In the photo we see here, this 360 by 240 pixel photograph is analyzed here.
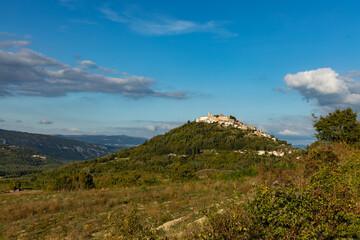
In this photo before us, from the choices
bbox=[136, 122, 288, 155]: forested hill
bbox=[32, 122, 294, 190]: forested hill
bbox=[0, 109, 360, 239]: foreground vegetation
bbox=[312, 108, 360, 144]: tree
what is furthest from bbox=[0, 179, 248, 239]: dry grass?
bbox=[136, 122, 288, 155]: forested hill

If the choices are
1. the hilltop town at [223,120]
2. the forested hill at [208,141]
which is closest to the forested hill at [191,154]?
the forested hill at [208,141]

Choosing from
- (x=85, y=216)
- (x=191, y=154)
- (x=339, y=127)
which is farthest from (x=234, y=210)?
(x=191, y=154)

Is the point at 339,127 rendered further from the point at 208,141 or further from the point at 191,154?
the point at 208,141

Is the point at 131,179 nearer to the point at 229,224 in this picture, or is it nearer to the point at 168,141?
the point at 229,224

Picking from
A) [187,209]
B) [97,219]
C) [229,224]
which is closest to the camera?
[229,224]

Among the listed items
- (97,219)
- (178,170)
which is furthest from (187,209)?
(178,170)

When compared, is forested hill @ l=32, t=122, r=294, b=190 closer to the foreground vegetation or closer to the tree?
the tree

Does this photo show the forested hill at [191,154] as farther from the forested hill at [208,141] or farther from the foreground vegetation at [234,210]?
A: the foreground vegetation at [234,210]

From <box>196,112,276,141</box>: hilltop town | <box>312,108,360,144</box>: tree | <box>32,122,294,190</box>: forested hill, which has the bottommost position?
<box>32,122,294,190</box>: forested hill

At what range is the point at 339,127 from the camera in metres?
28.9

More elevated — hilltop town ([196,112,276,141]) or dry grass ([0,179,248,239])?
hilltop town ([196,112,276,141])

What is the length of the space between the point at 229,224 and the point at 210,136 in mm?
128014

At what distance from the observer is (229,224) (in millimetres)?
5637

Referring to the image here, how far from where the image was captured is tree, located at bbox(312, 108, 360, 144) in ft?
89.9
